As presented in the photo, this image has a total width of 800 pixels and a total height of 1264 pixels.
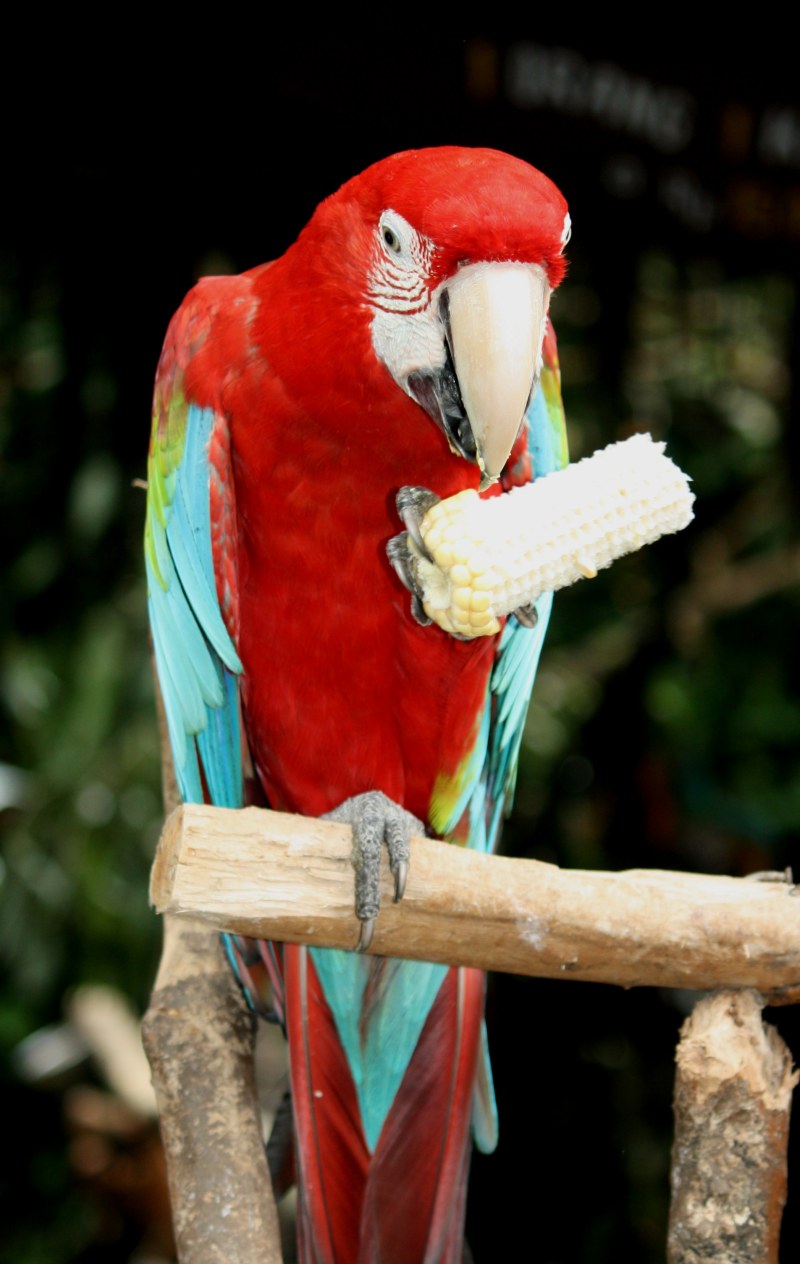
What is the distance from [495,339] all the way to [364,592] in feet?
1.05

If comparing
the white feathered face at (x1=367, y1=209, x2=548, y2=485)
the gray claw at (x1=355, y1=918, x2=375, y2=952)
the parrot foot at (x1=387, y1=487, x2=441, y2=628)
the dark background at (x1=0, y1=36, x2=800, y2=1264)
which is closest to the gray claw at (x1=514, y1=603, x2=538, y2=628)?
the parrot foot at (x1=387, y1=487, x2=441, y2=628)

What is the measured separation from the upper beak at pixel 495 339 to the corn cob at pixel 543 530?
0.35 ft

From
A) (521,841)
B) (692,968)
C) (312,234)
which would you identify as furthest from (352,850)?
(521,841)

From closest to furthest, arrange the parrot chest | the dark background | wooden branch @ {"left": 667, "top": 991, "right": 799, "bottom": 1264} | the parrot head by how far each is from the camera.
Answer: the parrot head
wooden branch @ {"left": 667, "top": 991, "right": 799, "bottom": 1264}
the parrot chest
the dark background

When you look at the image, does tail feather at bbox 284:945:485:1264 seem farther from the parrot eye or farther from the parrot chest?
the parrot eye

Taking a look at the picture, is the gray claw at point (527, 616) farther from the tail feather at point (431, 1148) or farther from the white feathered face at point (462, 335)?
the tail feather at point (431, 1148)

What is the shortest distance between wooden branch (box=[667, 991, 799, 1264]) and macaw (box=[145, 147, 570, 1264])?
283 mm

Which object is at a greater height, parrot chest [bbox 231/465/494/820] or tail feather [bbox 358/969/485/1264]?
parrot chest [bbox 231/465/494/820]

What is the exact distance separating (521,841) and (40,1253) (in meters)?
1.16

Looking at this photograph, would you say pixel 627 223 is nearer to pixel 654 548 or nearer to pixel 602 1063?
pixel 654 548

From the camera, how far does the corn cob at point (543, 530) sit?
1.04 meters

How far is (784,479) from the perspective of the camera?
2633mm

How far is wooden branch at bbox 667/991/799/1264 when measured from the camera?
3.41 feet

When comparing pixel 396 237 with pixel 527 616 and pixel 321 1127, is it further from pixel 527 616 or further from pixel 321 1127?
pixel 321 1127
